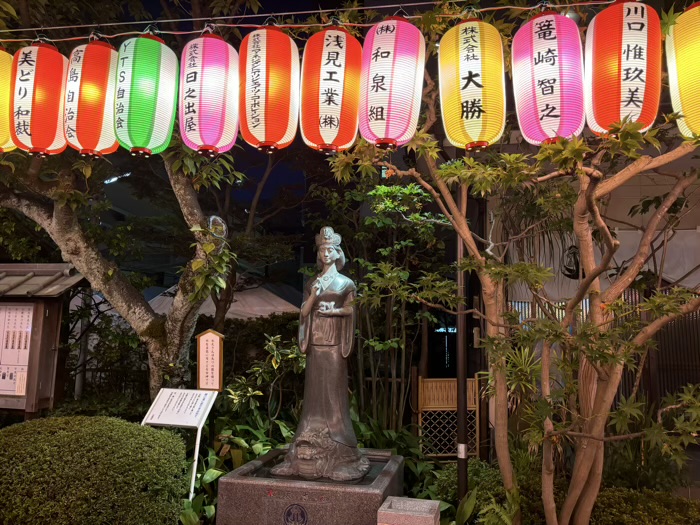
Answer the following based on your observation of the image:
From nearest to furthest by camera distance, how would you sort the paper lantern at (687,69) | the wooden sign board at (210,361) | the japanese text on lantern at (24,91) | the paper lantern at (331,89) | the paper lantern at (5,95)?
the paper lantern at (687,69) < the paper lantern at (331,89) < the japanese text on lantern at (24,91) < the paper lantern at (5,95) < the wooden sign board at (210,361)

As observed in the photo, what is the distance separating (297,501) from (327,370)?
1.51m

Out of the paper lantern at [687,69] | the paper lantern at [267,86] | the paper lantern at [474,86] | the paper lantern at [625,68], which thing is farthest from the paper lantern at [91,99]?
the paper lantern at [687,69]

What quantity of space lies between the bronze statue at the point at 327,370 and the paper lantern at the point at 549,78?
9.41 ft

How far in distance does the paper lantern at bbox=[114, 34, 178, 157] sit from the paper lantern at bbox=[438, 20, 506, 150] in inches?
113

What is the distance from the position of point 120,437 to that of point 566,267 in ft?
24.1

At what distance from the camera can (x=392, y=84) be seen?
15.6 feet

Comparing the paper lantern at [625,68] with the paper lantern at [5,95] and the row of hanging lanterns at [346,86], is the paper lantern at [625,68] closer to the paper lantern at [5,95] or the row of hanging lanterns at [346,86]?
the row of hanging lanterns at [346,86]

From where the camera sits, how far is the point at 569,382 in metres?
4.69

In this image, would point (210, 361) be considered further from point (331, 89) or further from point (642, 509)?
point (642, 509)

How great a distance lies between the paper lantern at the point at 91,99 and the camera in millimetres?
5215

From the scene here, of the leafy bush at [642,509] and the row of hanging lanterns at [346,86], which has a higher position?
the row of hanging lanterns at [346,86]

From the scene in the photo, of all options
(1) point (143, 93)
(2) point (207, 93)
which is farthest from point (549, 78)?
(1) point (143, 93)

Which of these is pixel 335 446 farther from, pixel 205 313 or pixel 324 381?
pixel 205 313

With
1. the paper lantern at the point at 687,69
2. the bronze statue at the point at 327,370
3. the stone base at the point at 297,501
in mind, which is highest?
the paper lantern at the point at 687,69
